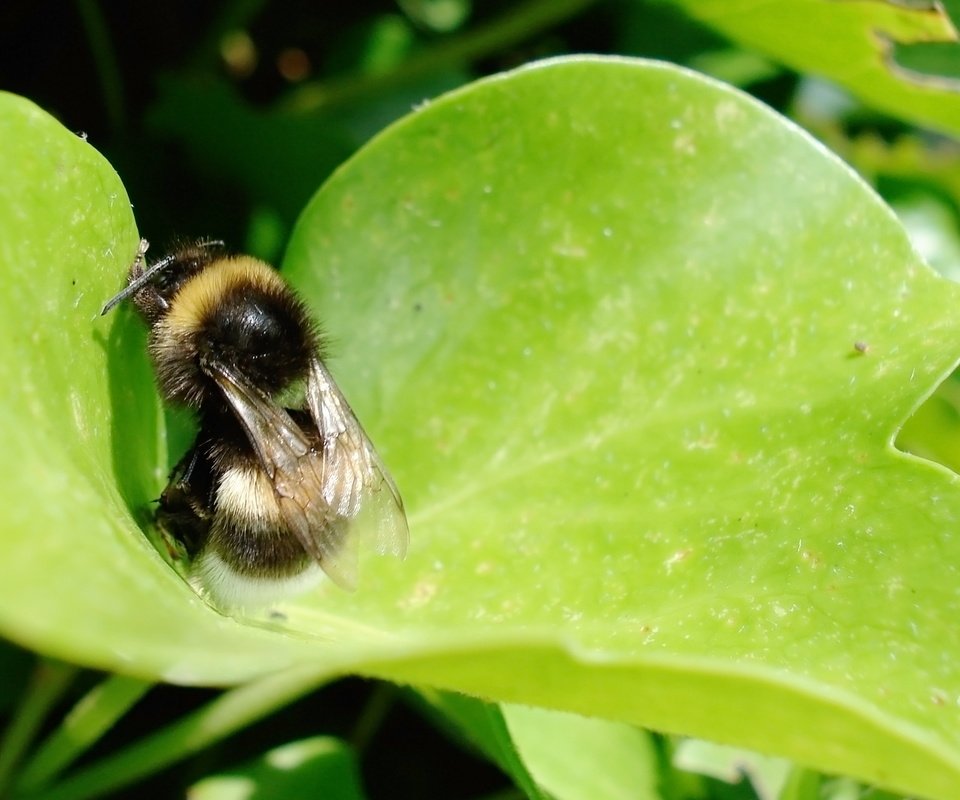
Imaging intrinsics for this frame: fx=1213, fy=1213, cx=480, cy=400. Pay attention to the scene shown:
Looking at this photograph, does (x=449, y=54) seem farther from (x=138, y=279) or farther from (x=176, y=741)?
(x=176, y=741)

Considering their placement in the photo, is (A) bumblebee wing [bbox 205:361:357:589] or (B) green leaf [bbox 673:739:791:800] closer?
(A) bumblebee wing [bbox 205:361:357:589]

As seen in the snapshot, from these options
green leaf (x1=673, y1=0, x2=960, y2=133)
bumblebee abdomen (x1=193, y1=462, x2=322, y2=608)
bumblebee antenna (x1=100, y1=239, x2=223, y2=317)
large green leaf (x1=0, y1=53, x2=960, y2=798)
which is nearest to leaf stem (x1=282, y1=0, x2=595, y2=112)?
green leaf (x1=673, y1=0, x2=960, y2=133)

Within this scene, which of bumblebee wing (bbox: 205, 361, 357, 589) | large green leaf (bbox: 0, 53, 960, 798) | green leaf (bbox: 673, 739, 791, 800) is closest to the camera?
large green leaf (bbox: 0, 53, 960, 798)

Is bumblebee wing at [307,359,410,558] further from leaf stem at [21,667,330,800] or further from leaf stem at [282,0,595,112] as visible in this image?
leaf stem at [282,0,595,112]

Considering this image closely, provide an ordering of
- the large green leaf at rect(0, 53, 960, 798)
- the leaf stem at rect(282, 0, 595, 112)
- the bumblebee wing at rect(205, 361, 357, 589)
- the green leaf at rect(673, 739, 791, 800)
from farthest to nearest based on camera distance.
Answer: the leaf stem at rect(282, 0, 595, 112), the green leaf at rect(673, 739, 791, 800), the bumblebee wing at rect(205, 361, 357, 589), the large green leaf at rect(0, 53, 960, 798)

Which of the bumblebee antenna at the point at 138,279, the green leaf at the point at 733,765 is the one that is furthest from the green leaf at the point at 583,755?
the bumblebee antenna at the point at 138,279

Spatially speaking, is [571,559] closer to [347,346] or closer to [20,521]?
[347,346]

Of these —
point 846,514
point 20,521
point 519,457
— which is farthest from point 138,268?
point 846,514
